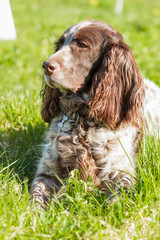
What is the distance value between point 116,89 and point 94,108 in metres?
0.28

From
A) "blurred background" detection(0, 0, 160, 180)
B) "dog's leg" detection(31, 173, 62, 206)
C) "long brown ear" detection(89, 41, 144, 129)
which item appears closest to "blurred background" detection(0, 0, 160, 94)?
"blurred background" detection(0, 0, 160, 180)

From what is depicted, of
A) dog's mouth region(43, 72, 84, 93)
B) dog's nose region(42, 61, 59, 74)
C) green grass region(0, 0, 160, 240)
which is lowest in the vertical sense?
green grass region(0, 0, 160, 240)

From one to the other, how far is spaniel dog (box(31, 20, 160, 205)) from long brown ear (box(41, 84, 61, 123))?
18 cm

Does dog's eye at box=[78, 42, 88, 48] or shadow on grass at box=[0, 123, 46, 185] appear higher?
dog's eye at box=[78, 42, 88, 48]

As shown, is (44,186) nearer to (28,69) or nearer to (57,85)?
(57,85)

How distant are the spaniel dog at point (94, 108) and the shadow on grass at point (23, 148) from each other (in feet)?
0.98

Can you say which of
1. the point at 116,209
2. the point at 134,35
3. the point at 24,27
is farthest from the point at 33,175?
the point at 24,27

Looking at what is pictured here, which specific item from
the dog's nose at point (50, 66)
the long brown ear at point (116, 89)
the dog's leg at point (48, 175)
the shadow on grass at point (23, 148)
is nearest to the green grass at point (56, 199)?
the shadow on grass at point (23, 148)

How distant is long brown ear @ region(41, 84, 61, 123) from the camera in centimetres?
329

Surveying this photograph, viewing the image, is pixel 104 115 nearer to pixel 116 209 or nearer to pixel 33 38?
pixel 116 209

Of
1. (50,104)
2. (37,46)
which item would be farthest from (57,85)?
(37,46)

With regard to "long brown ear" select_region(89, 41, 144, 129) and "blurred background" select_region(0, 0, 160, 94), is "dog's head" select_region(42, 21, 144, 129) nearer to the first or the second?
"long brown ear" select_region(89, 41, 144, 129)

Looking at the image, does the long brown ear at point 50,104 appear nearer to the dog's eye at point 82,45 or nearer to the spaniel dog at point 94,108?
the spaniel dog at point 94,108

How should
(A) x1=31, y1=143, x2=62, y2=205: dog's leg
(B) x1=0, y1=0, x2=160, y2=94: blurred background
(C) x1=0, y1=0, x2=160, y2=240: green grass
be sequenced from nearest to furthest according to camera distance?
(C) x1=0, y1=0, x2=160, y2=240: green grass → (A) x1=31, y1=143, x2=62, y2=205: dog's leg → (B) x1=0, y1=0, x2=160, y2=94: blurred background
